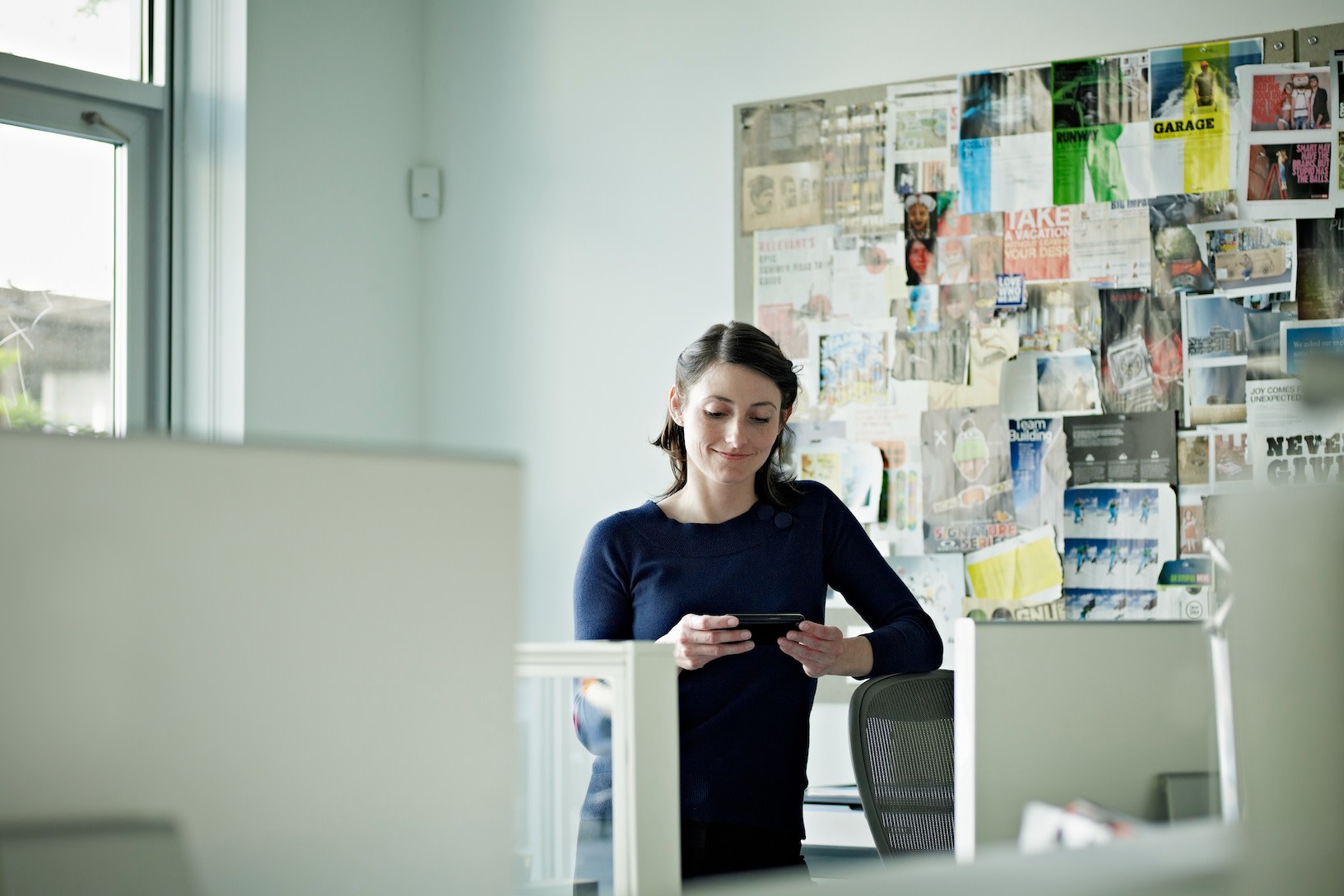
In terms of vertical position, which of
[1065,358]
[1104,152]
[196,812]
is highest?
[1104,152]

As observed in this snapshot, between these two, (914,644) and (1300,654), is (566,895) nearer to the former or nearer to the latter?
(1300,654)

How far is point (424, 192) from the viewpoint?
3373 mm

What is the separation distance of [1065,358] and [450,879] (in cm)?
231

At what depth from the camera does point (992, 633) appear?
89 centimetres

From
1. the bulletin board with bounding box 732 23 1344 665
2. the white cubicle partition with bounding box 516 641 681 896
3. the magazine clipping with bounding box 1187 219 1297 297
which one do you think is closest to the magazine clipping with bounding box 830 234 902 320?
the bulletin board with bounding box 732 23 1344 665

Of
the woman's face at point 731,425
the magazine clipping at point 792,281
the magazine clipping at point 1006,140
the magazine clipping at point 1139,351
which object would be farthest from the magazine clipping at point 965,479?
the woman's face at point 731,425

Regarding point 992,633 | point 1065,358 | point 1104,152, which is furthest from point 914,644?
point 1104,152

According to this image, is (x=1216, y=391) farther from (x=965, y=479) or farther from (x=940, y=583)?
(x=940, y=583)

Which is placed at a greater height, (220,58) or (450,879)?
(220,58)

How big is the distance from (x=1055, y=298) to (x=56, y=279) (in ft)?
6.78

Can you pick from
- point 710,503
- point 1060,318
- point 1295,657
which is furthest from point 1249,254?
point 1295,657

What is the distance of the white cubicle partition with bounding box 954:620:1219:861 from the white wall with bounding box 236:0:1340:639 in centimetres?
214

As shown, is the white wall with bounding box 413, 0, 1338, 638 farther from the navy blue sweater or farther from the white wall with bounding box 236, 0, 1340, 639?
the navy blue sweater

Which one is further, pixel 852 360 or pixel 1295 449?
pixel 852 360
